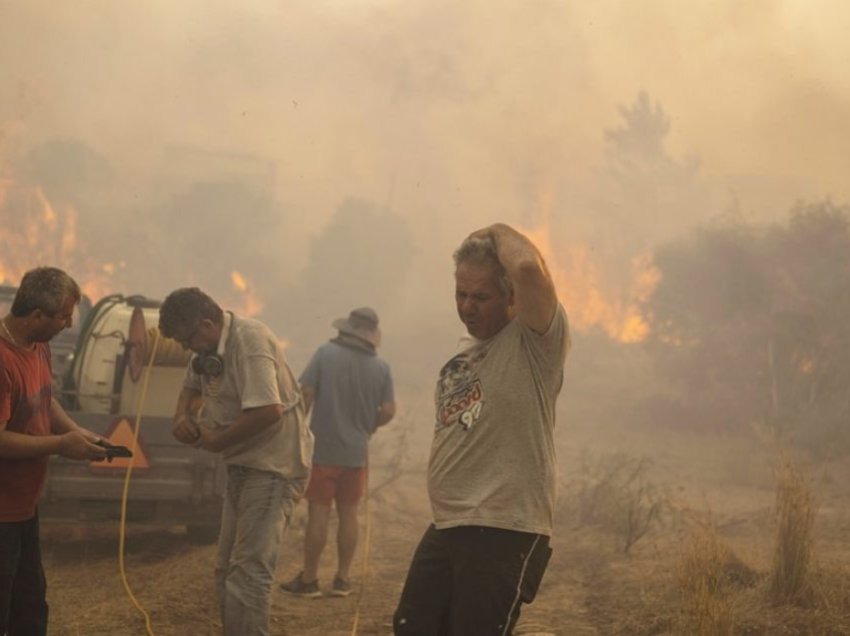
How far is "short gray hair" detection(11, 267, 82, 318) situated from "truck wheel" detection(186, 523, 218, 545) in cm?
390

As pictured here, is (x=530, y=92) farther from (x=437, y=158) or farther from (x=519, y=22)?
(x=437, y=158)

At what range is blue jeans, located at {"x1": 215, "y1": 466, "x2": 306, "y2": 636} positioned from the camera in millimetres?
3902

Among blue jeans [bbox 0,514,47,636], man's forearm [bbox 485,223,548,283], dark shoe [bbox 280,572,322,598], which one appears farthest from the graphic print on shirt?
dark shoe [bbox 280,572,322,598]

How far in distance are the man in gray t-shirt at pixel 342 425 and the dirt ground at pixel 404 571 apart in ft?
1.07

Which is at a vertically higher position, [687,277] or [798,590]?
[687,277]

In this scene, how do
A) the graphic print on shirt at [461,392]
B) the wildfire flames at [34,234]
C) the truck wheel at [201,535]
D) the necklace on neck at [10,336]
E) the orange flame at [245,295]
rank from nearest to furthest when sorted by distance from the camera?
the graphic print on shirt at [461,392] < the necklace on neck at [10,336] < the truck wheel at [201,535] < the wildfire flames at [34,234] < the orange flame at [245,295]

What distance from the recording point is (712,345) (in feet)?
57.3

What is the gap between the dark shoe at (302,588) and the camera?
6.15 meters

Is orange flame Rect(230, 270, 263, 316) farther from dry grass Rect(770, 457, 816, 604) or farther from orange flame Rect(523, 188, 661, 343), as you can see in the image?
dry grass Rect(770, 457, 816, 604)

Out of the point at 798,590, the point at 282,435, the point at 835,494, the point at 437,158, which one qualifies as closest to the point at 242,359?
the point at 282,435

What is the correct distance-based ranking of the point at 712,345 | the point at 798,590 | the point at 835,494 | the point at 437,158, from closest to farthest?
1. the point at 798,590
2. the point at 835,494
3. the point at 712,345
4. the point at 437,158

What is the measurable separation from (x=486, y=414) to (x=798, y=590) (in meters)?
3.42

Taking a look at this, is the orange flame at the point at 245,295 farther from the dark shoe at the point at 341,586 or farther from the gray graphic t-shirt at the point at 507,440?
the gray graphic t-shirt at the point at 507,440

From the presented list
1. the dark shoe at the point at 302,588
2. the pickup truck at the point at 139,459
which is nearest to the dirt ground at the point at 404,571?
the dark shoe at the point at 302,588
